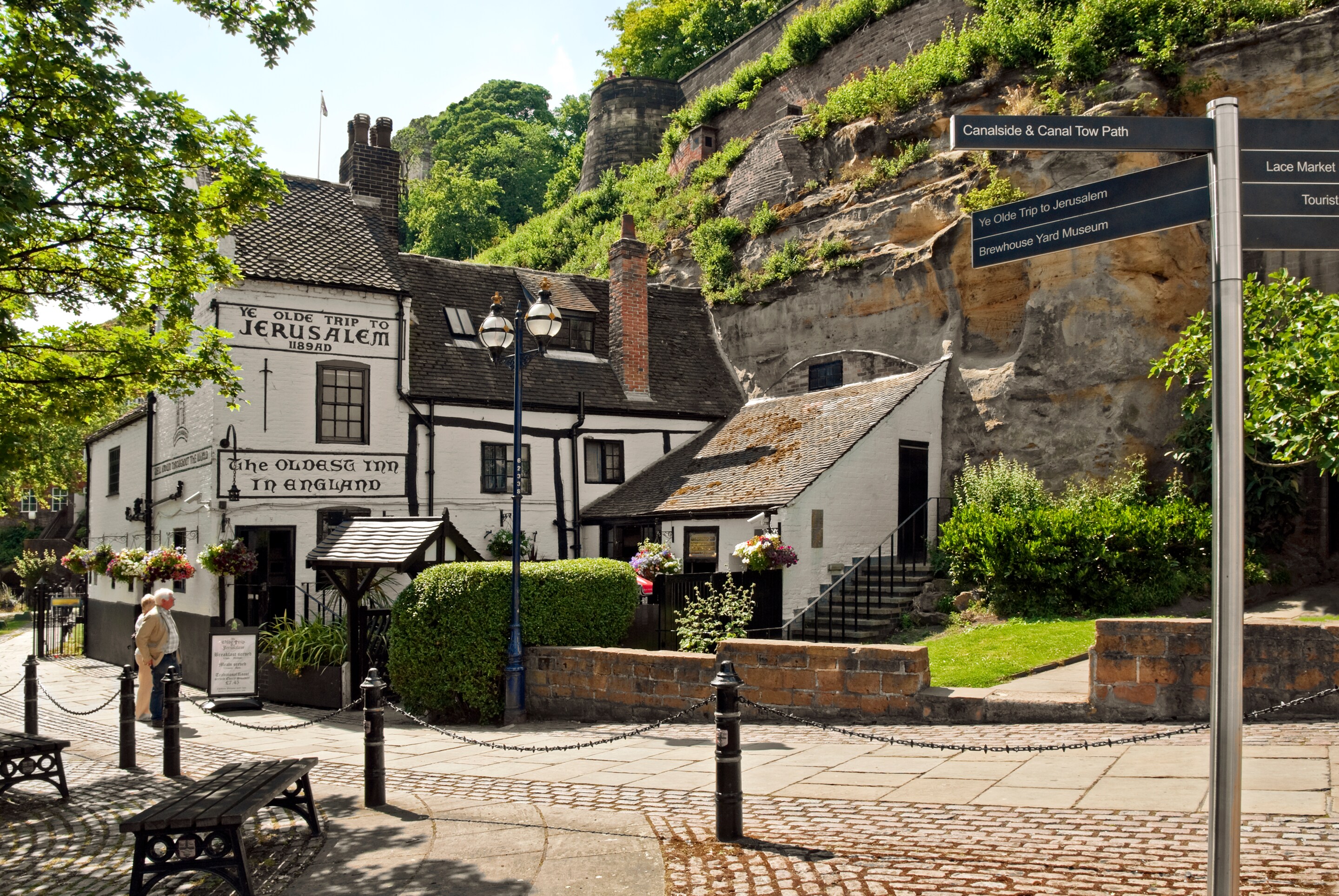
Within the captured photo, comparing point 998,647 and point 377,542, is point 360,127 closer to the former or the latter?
point 377,542

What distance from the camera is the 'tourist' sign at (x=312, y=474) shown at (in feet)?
63.1

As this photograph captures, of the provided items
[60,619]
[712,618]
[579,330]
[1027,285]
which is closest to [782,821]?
[712,618]

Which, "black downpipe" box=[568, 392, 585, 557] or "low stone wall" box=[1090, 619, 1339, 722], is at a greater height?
"black downpipe" box=[568, 392, 585, 557]

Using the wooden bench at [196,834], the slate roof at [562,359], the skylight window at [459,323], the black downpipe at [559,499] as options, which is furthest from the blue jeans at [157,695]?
the skylight window at [459,323]

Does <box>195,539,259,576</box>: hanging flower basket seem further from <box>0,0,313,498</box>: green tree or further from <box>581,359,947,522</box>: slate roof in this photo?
<box>581,359,947,522</box>: slate roof

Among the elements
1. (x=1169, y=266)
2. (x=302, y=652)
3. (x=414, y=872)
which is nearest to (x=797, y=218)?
(x=1169, y=266)

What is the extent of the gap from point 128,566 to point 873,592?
13.5 m

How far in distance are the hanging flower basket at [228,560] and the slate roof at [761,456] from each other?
7.49 meters

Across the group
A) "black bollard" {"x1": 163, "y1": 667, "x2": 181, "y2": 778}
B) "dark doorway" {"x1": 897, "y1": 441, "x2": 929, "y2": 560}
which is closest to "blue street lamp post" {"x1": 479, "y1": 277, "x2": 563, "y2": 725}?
"black bollard" {"x1": 163, "y1": 667, "x2": 181, "y2": 778}

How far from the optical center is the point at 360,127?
23.3 metres

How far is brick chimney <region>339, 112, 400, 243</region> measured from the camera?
2322cm

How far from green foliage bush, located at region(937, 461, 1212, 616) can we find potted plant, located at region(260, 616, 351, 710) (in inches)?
405

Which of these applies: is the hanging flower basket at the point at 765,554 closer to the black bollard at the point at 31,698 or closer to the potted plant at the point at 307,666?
the potted plant at the point at 307,666

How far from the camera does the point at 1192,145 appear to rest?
14.4 ft
